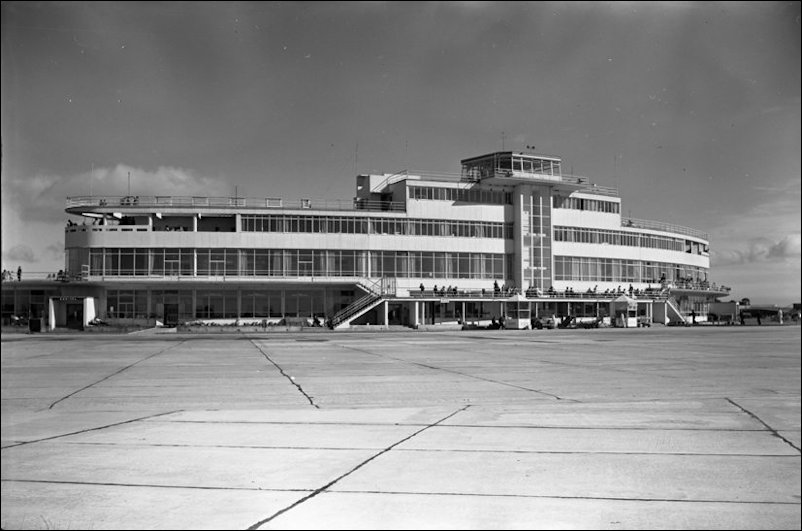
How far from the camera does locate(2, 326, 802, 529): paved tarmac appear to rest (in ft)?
23.4

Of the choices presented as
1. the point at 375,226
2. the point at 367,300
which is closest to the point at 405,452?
the point at 367,300

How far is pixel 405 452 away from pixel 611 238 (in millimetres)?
91675

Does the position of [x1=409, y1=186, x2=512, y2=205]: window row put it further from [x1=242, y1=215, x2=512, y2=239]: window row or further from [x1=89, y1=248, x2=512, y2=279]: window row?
[x1=89, y1=248, x2=512, y2=279]: window row

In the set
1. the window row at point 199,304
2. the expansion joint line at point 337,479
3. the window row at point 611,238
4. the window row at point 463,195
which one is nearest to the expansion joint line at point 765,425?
the expansion joint line at point 337,479

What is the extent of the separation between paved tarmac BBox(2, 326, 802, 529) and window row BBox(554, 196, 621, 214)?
75.4 meters

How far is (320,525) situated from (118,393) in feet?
39.7

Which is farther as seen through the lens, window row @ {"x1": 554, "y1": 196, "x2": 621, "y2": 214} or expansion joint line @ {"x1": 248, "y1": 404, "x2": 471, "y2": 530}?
window row @ {"x1": 554, "y1": 196, "x2": 621, "y2": 214}

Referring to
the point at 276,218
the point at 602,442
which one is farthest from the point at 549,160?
the point at 602,442

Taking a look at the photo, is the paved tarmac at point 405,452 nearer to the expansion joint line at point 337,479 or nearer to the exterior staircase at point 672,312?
the expansion joint line at point 337,479

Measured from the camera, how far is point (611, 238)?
9694cm

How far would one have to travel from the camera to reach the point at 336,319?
75.3m

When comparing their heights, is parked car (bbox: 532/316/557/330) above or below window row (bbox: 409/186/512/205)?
below

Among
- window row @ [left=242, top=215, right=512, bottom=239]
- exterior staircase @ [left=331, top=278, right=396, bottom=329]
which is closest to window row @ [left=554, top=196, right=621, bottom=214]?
window row @ [left=242, top=215, right=512, bottom=239]

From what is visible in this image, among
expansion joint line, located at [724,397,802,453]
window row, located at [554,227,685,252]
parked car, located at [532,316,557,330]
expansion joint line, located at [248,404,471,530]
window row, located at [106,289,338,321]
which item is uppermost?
window row, located at [554,227,685,252]
